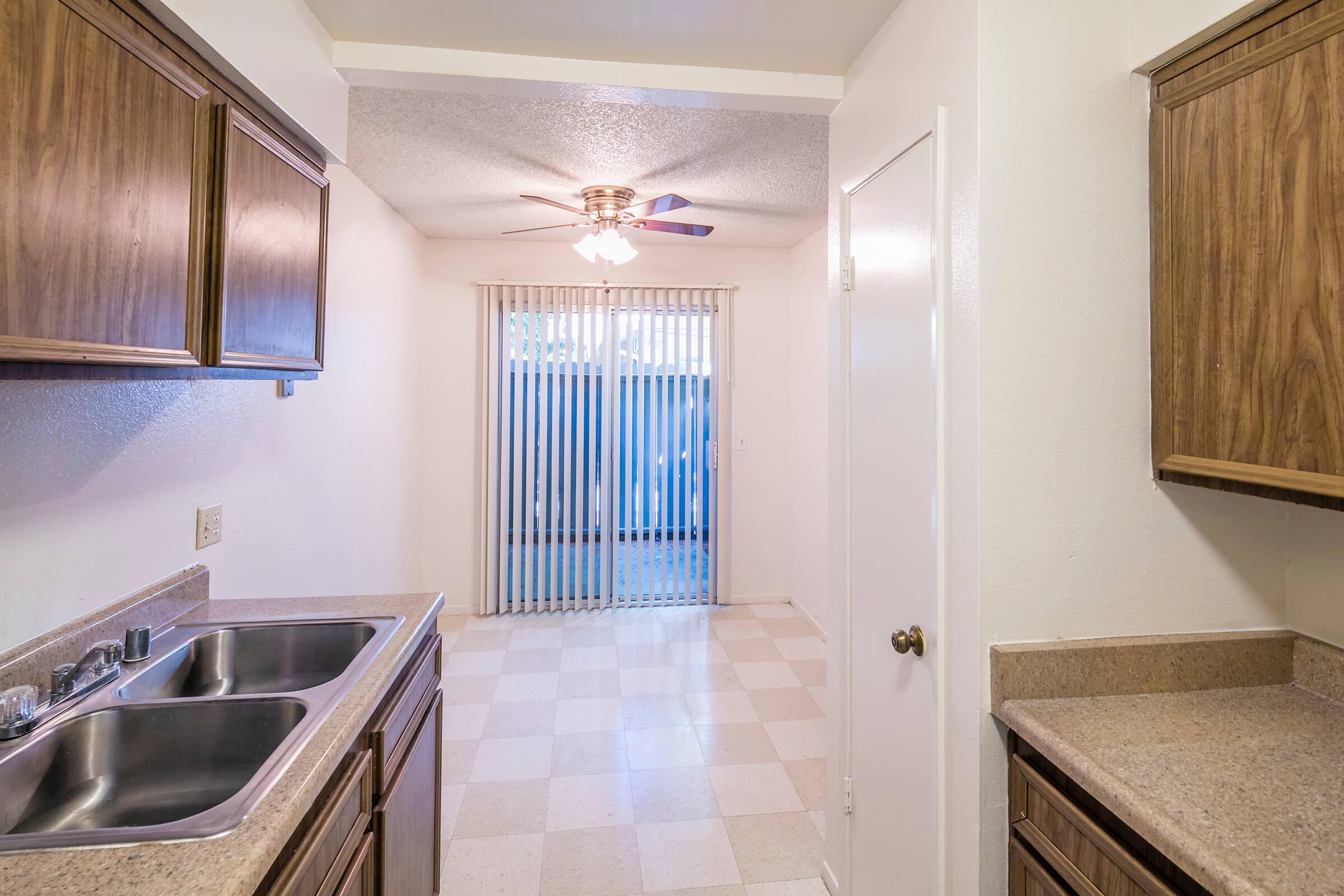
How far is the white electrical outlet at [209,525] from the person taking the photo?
1760 millimetres

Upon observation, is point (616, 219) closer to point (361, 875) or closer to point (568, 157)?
point (568, 157)

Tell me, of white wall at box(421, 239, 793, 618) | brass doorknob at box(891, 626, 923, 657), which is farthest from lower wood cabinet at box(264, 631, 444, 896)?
white wall at box(421, 239, 793, 618)

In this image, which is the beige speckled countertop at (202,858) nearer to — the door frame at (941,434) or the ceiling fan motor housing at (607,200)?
the door frame at (941,434)

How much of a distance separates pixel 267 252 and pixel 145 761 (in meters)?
1.04

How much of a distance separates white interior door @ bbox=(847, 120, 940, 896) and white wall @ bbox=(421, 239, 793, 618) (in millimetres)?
2685

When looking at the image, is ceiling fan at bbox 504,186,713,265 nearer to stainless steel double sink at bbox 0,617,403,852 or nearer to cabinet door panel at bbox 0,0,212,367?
cabinet door panel at bbox 0,0,212,367

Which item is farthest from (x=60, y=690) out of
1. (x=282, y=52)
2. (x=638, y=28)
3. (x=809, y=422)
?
(x=809, y=422)

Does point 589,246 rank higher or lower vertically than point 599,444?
higher

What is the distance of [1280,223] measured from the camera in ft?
3.31

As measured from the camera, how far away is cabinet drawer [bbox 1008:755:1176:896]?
91cm

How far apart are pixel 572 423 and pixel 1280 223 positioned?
12.1 ft

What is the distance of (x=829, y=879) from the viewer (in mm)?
1850

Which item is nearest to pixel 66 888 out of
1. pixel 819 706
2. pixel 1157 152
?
pixel 1157 152

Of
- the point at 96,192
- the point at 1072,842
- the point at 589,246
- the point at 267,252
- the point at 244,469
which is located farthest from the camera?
the point at 589,246
